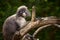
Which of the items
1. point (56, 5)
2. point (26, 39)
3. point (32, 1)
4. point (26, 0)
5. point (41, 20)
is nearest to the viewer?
point (41, 20)

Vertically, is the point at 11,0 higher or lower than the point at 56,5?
lower

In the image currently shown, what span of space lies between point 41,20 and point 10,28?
1123 mm

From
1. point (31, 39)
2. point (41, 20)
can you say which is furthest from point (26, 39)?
point (41, 20)

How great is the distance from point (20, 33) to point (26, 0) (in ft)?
9.82

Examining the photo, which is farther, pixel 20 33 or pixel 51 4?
pixel 51 4

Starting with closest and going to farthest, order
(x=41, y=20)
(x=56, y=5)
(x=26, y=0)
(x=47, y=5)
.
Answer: (x=41, y=20), (x=26, y=0), (x=47, y=5), (x=56, y=5)

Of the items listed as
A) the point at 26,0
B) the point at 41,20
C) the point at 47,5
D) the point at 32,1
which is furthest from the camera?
the point at 47,5

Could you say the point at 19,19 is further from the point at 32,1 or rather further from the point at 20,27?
the point at 32,1

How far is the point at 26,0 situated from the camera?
11.1 m

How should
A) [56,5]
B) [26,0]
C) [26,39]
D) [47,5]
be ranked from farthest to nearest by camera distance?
[56,5] → [47,5] → [26,0] → [26,39]

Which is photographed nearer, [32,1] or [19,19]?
[19,19]

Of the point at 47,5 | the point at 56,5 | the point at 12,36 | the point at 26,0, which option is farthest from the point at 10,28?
the point at 56,5

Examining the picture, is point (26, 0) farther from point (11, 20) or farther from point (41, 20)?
point (41, 20)

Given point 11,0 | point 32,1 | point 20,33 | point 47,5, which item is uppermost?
point 47,5
